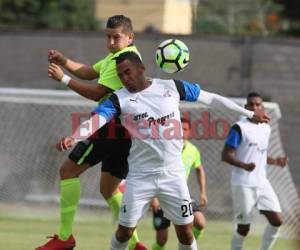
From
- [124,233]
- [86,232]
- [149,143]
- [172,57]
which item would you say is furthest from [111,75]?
[86,232]

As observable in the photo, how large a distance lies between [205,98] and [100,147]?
3.66 feet

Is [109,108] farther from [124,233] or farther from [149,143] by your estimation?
[124,233]

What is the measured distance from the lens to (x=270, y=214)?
12.0 metres

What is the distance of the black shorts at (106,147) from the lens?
9.20 m

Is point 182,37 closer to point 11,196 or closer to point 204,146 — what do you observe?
point 204,146

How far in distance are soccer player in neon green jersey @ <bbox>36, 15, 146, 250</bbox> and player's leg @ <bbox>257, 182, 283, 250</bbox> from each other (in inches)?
111

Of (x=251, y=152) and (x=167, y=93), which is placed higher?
(x=167, y=93)

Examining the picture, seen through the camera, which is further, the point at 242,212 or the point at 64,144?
the point at 242,212

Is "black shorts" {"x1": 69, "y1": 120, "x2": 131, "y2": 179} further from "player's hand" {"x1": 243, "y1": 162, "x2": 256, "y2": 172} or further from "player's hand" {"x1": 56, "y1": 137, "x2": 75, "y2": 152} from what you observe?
"player's hand" {"x1": 243, "y1": 162, "x2": 256, "y2": 172}

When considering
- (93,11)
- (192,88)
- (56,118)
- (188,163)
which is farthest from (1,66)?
(93,11)

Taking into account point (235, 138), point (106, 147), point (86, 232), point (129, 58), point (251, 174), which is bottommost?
point (86, 232)

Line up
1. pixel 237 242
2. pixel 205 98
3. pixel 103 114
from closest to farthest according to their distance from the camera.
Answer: pixel 103 114 → pixel 205 98 → pixel 237 242

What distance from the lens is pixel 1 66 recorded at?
58.4ft

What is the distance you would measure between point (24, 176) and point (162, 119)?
754 centimetres
